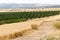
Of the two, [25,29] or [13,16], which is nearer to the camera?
[25,29]

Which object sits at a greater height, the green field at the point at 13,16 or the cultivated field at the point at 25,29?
the cultivated field at the point at 25,29

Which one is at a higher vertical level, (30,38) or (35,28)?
(30,38)

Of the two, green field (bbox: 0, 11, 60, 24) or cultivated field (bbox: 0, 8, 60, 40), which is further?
green field (bbox: 0, 11, 60, 24)

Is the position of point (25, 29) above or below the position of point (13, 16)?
above

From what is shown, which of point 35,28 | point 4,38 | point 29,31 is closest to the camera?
point 4,38

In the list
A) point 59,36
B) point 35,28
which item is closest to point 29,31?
point 35,28

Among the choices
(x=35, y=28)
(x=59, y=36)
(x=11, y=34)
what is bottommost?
(x=35, y=28)

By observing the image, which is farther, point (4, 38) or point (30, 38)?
point (30, 38)

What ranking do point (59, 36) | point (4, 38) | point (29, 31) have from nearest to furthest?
point (59, 36), point (4, 38), point (29, 31)

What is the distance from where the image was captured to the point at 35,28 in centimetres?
3062

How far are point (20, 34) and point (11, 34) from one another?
5.80 feet

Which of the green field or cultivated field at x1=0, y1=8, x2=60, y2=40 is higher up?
cultivated field at x1=0, y1=8, x2=60, y2=40

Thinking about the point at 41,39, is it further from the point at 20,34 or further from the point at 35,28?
the point at 35,28

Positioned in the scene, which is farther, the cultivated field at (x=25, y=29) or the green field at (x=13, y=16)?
the green field at (x=13, y=16)
